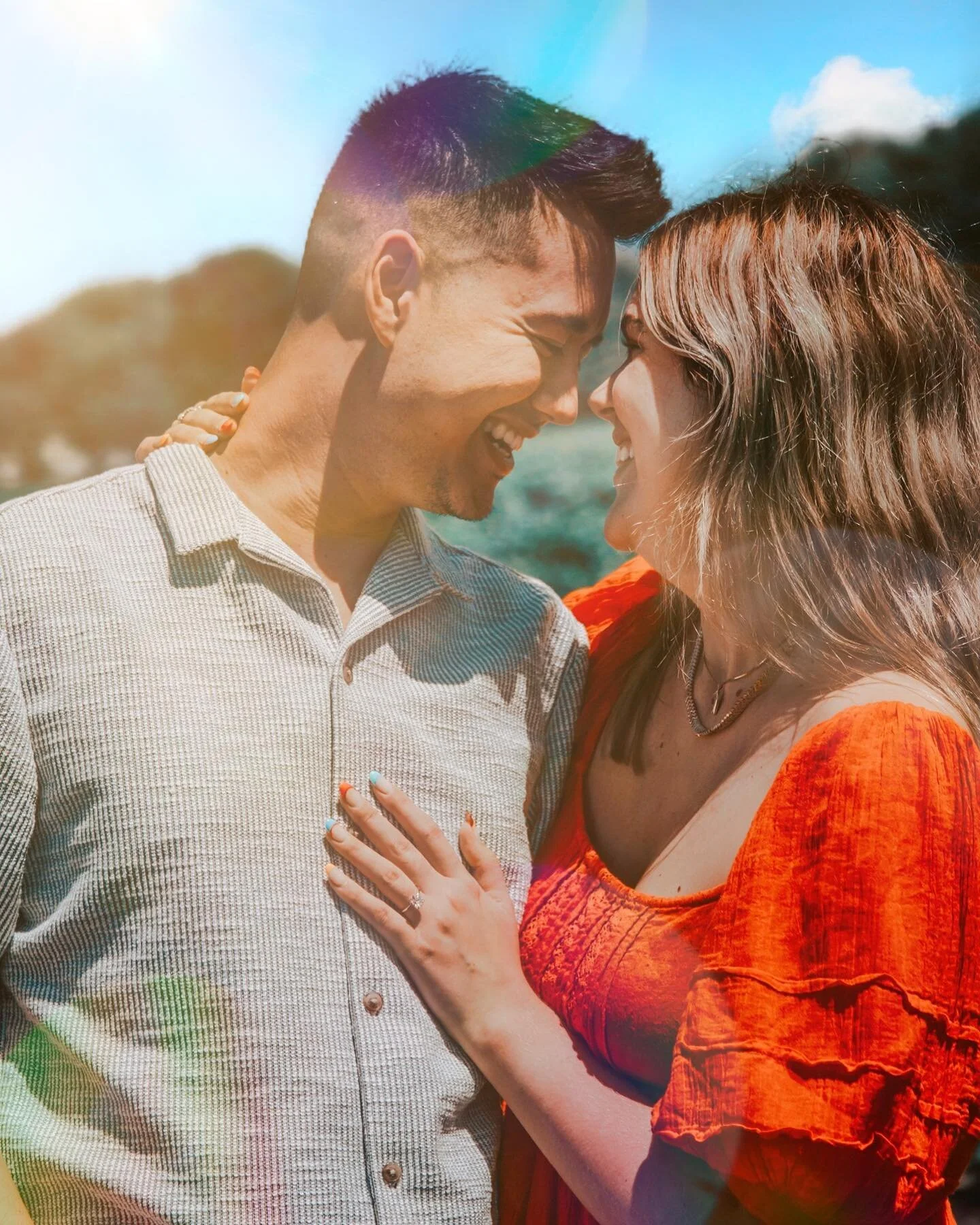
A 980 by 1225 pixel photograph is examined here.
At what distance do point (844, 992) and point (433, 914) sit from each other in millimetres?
399

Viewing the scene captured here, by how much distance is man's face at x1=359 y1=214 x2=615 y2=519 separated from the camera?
1.21 m

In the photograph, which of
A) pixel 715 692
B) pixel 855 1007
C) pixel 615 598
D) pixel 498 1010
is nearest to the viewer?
pixel 855 1007

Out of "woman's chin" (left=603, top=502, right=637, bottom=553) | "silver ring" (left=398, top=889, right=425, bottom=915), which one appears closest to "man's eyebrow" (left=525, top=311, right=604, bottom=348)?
"woman's chin" (left=603, top=502, right=637, bottom=553)

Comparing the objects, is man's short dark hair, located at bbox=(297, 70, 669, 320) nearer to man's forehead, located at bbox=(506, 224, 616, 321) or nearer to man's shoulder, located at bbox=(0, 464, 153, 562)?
man's forehead, located at bbox=(506, 224, 616, 321)

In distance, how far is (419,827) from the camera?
3.51 feet

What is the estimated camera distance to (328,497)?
1207mm

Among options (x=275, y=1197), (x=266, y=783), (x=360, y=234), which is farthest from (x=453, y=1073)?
(x=360, y=234)

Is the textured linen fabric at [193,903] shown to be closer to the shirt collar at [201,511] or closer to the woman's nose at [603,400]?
the shirt collar at [201,511]

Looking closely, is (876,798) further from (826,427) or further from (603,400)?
(603,400)

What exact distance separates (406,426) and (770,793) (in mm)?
587

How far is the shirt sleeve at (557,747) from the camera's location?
124cm

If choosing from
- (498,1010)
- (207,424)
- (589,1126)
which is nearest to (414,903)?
Answer: (498,1010)

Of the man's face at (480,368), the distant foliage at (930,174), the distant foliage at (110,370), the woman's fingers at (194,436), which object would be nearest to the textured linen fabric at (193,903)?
the woman's fingers at (194,436)

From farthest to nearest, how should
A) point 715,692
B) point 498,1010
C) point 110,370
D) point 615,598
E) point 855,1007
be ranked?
point 110,370 < point 615,598 < point 715,692 < point 498,1010 < point 855,1007
